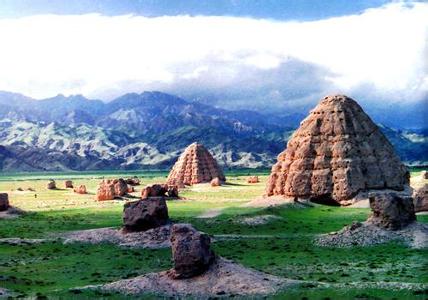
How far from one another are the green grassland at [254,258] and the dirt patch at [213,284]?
1.55 meters

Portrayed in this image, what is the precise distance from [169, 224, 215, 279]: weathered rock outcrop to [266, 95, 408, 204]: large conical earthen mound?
2336 inches

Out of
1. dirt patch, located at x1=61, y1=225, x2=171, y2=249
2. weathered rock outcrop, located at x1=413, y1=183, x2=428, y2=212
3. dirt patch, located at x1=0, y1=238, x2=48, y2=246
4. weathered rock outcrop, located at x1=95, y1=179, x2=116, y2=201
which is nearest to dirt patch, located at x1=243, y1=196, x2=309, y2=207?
weathered rock outcrop, located at x1=413, y1=183, x2=428, y2=212

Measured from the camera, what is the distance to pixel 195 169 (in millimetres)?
187375

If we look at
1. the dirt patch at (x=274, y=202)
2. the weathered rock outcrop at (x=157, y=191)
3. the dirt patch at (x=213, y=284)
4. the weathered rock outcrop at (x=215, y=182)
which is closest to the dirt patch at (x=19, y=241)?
the dirt patch at (x=213, y=284)

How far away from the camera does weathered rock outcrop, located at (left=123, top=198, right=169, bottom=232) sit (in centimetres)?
7462

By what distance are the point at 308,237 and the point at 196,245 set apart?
26.7 metres

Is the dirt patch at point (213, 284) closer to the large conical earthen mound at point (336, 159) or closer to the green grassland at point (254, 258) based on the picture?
the green grassland at point (254, 258)

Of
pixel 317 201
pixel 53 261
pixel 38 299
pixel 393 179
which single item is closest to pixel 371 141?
pixel 393 179

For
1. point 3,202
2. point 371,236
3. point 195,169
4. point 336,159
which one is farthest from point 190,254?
point 195,169

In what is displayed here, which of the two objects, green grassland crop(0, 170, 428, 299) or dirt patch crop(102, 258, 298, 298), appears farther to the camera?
green grassland crop(0, 170, 428, 299)

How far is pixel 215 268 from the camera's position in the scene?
4809cm

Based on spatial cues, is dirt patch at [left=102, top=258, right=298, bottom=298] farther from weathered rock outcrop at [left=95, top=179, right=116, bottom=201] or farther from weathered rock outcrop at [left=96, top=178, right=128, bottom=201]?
weathered rock outcrop at [left=96, top=178, right=128, bottom=201]

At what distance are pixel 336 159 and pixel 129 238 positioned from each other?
45895mm

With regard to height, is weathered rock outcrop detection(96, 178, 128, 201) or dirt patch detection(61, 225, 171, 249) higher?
weathered rock outcrop detection(96, 178, 128, 201)
